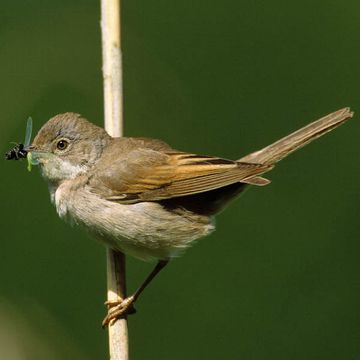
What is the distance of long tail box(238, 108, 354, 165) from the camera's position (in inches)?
217

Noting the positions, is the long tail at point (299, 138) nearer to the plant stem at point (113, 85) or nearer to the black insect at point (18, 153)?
the plant stem at point (113, 85)

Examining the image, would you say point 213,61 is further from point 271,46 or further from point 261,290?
point 261,290

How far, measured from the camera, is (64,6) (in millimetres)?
7008

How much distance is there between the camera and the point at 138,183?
216 inches

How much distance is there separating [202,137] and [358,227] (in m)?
1.22

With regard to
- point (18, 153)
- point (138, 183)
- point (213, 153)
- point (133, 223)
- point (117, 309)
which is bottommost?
point (117, 309)

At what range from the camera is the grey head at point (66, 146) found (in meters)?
5.48

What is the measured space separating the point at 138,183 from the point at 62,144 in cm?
51

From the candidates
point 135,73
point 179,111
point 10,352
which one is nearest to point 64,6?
point 135,73

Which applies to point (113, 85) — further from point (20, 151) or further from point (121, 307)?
point (121, 307)

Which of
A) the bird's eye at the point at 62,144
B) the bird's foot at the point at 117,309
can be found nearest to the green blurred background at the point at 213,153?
the bird's foot at the point at 117,309

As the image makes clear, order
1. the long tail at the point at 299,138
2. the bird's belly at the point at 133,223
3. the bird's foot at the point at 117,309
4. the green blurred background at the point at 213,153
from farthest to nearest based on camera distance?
1. the green blurred background at the point at 213,153
2. the long tail at the point at 299,138
3. the bird's belly at the point at 133,223
4. the bird's foot at the point at 117,309

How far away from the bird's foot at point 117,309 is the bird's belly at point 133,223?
279mm

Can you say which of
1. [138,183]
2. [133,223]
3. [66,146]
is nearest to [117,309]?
[133,223]
